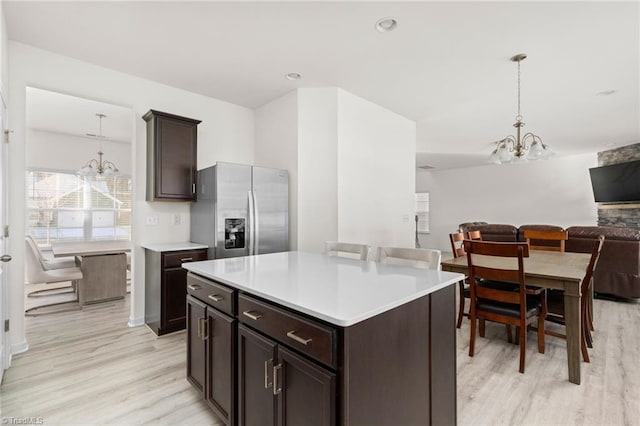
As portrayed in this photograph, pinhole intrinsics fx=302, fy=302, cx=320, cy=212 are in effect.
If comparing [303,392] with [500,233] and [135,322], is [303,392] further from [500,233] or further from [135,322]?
[500,233]

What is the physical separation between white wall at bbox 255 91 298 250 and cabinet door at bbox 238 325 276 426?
90.4 inches

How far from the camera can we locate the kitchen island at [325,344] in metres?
1.06

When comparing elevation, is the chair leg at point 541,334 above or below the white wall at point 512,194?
below

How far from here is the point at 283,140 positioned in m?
3.87

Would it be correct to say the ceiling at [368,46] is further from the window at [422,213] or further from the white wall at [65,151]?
the window at [422,213]

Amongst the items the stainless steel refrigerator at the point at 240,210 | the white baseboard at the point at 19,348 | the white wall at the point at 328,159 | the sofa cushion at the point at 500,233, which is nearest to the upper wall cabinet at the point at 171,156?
the stainless steel refrigerator at the point at 240,210

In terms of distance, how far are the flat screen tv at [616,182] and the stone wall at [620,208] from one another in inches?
8.4

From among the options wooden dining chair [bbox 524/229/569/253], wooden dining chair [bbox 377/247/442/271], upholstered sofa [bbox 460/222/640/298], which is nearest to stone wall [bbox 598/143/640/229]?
upholstered sofa [bbox 460/222/640/298]

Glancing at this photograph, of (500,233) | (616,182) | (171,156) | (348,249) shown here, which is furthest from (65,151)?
(616,182)

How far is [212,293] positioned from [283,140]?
261 centimetres

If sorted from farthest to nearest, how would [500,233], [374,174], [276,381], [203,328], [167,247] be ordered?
[500,233], [374,174], [167,247], [203,328], [276,381]

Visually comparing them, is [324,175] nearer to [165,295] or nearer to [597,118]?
[165,295]

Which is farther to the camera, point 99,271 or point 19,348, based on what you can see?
point 99,271

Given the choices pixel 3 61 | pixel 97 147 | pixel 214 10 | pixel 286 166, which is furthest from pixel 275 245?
pixel 97 147
